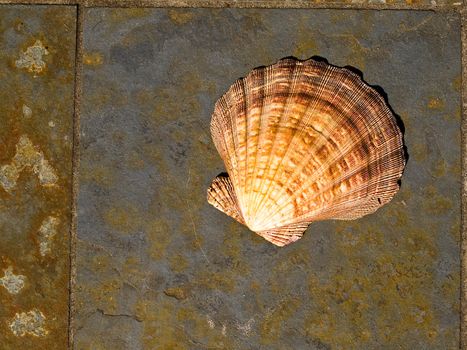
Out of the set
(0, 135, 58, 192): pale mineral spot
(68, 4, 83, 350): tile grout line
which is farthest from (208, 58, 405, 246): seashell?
(0, 135, 58, 192): pale mineral spot

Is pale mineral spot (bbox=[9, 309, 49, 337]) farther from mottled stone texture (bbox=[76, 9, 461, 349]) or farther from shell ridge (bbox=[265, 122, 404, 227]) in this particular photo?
shell ridge (bbox=[265, 122, 404, 227])

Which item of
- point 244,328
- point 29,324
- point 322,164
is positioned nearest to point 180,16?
point 322,164

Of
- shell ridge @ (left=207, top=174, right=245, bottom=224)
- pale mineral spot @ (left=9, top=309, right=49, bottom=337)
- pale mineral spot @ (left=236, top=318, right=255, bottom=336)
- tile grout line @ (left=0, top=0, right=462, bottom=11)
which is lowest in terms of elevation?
pale mineral spot @ (left=9, top=309, right=49, bottom=337)

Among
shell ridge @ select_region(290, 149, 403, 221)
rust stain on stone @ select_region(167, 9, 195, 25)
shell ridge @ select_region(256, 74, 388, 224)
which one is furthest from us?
rust stain on stone @ select_region(167, 9, 195, 25)

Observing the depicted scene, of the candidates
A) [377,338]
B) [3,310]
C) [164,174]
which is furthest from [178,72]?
[377,338]

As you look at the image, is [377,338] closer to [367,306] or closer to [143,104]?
[367,306]

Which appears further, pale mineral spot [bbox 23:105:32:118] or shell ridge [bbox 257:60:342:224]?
pale mineral spot [bbox 23:105:32:118]

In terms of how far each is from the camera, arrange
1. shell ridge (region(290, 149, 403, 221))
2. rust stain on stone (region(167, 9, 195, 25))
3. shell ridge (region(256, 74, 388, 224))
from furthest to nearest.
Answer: rust stain on stone (region(167, 9, 195, 25))
shell ridge (region(290, 149, 403, 221))
shell ridge (region(256, 74, 388, 224))

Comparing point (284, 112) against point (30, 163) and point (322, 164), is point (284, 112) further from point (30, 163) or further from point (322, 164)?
point (30, 163)
